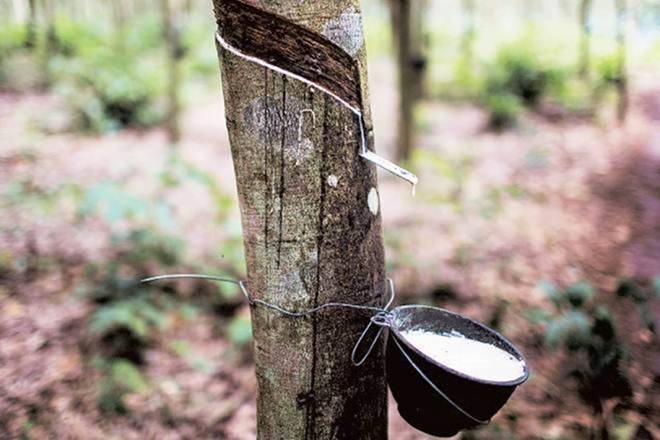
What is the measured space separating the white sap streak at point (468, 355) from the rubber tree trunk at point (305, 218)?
0.14m

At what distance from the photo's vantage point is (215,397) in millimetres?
3641

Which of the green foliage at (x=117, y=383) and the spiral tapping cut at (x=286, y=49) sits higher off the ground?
the spiral tapping cut at (x=286, y=49)

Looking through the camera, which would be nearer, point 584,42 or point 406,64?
point 406,64

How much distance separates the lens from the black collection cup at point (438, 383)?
1.21 metres

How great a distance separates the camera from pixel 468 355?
1.34 metres

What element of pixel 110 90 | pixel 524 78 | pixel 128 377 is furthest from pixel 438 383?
pixel 524 78

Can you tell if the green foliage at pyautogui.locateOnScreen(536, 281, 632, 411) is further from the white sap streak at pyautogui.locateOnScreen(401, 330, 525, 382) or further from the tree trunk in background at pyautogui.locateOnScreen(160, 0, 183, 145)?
the tree trunk in background at pyautogui.locateOnScreen(160, 0, 183, 145)

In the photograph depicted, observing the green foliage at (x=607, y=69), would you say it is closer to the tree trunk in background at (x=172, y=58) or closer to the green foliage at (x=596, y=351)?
the tree trunk in background at (x=172, y=58)

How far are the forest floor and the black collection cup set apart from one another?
5.86ft

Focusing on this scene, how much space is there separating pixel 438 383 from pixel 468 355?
154 millimetres

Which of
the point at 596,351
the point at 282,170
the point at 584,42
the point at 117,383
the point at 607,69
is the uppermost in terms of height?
the point at 584,42

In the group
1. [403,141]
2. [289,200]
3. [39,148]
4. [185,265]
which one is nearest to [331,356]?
[289,200]

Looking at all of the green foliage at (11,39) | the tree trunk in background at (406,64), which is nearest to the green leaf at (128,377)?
the tree trunk in background at (406,64)

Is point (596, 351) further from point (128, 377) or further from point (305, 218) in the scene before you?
point (128, 377)
